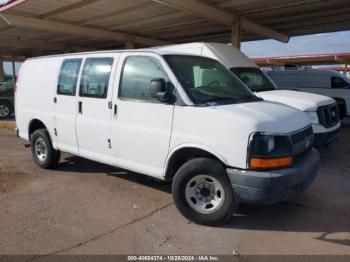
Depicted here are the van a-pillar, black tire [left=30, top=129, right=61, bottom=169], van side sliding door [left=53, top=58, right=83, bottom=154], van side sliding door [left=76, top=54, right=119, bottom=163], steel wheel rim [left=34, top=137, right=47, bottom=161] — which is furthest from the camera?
the van a-pillar

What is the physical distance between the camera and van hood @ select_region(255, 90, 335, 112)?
→ 715cm

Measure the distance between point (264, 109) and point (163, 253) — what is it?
2.03m

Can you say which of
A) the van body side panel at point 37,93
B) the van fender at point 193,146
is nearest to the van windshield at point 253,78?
the van body side panel at point 37,93

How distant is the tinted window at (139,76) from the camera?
15.2ft

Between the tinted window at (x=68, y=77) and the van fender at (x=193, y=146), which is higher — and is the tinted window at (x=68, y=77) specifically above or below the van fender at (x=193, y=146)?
above

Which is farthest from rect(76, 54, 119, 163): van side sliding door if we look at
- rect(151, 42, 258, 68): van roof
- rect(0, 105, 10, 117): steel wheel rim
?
rect(0, 105, 10, 117): steel wheel rim

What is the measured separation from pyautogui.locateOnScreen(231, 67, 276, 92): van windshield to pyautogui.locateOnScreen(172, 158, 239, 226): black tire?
440cm

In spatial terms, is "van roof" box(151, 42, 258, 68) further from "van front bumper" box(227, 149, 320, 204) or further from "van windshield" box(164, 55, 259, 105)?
"van front bumper" box(227, 149, 320, 204)

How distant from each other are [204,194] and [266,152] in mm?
967

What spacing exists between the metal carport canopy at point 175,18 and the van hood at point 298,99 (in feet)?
12.4

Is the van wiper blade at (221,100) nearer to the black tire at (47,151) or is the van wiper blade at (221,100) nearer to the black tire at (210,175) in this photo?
the black tire at (210,175)

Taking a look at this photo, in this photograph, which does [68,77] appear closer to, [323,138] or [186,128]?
[186,128]

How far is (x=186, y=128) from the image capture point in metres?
4.21

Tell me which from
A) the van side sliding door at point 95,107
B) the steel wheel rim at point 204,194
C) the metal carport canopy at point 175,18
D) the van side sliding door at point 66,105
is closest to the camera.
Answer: the steel wheel rim at point 204,194
